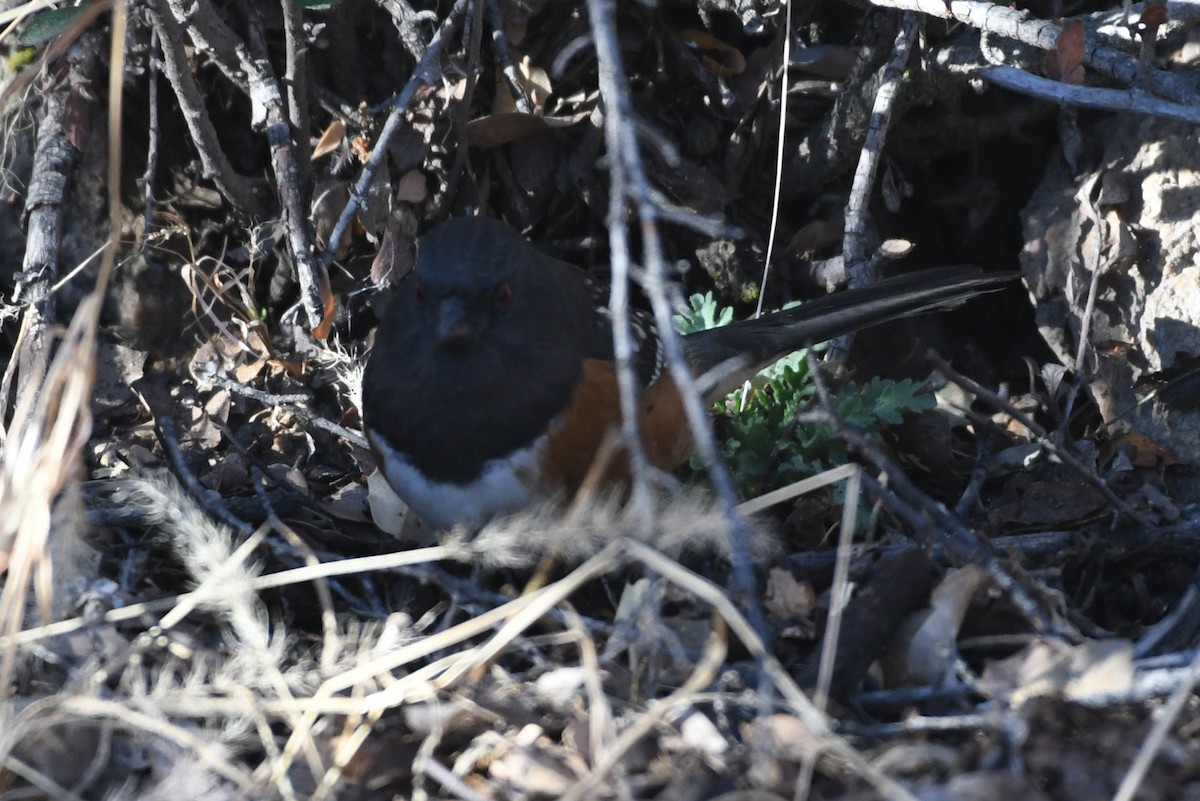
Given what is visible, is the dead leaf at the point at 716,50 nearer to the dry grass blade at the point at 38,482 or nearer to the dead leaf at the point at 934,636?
the dead leaf at the point at 934,636

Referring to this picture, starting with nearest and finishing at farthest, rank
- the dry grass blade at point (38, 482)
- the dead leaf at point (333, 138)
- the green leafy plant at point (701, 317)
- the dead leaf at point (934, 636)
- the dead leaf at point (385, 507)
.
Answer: the dry grass blade at point (38, 482) → the dead leaf at point (934, 636) → the dead leaf at point (385, 507) → the green leafy plant at point (701, 317) → the dead leaf at point (333, 138)

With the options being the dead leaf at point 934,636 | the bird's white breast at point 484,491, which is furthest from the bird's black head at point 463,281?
the dead leaf at point 934,636

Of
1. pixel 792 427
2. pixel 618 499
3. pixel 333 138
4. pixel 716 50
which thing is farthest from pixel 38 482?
pixel 716 50

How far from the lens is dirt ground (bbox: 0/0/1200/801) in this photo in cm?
168

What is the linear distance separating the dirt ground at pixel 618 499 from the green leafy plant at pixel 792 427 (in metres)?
0.01

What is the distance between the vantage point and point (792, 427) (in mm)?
2773

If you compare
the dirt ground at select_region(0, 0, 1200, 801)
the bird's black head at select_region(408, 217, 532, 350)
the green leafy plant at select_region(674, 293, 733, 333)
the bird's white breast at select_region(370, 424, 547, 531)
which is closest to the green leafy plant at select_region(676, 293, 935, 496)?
the dirt ground at select_region(0, 0, 1200, 801)

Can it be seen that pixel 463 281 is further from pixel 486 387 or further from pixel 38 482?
pixel 38 482

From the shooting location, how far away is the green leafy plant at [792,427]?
2.71 metres

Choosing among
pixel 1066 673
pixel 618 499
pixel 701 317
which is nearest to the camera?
pixel 1066 673

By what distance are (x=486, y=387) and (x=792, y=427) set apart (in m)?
0.74

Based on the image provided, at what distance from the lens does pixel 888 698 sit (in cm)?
184

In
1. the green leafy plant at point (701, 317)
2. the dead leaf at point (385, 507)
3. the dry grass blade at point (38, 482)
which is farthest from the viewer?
the green leafy plant at point (701, 317)

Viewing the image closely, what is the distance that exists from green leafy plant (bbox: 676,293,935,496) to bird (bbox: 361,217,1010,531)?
0.23 meters
